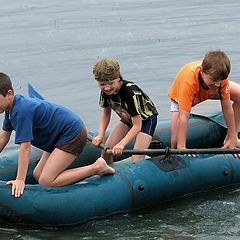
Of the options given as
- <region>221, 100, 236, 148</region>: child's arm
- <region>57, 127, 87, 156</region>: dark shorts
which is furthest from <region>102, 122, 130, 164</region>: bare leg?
<region>221, 100, 236, 148</region>: child's arm

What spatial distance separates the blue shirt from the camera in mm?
5840

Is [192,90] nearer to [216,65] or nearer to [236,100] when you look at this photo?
[216,65]

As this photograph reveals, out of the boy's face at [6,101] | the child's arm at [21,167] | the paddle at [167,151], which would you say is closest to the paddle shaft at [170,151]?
the paddle at [167,151]

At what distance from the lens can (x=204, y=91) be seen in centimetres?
695

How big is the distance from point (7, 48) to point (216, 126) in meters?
7.36

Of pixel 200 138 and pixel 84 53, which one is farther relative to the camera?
pixel 84 53

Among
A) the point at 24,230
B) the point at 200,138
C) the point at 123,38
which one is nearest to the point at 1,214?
the point at 24,230

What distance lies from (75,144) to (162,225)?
1.00 metres

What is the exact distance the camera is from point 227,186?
23.2 feet

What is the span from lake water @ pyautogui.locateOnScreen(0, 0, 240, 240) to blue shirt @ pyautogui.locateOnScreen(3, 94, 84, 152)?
0.75 m

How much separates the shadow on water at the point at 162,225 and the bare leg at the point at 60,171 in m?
0.38

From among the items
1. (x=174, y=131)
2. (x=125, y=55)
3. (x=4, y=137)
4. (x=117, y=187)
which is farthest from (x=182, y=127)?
(x=125, y=55)

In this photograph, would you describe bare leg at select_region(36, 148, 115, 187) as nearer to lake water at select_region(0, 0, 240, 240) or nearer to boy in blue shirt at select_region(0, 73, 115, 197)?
boy in blue shirt at select_region(0, 73, 115, 197)

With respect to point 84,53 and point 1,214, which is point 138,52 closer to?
point 84,53
